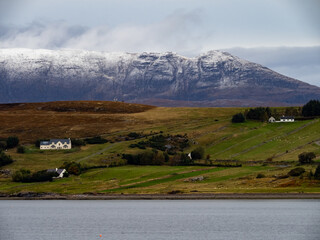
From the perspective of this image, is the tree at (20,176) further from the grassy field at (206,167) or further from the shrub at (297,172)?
the shrub at (297,172)

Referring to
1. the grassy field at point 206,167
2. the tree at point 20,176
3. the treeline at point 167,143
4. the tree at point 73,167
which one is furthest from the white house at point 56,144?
the tree at point 20,176

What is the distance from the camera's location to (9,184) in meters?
142

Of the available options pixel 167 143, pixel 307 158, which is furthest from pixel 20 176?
pixel 307 158
